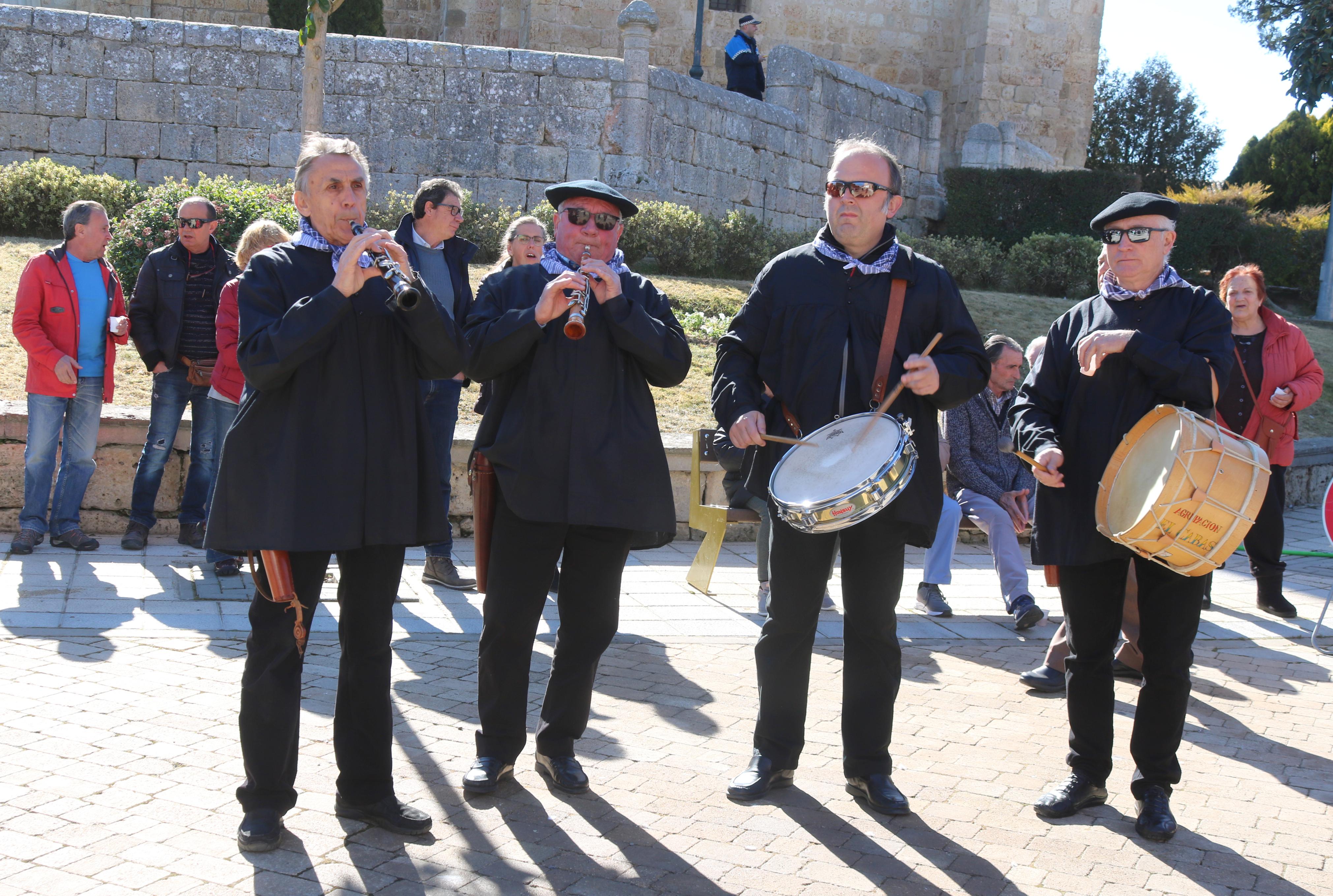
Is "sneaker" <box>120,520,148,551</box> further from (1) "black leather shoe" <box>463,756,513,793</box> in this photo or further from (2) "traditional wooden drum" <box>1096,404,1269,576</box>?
(2) "traditional wooden drum" <box>1096,404,1269,576</box>

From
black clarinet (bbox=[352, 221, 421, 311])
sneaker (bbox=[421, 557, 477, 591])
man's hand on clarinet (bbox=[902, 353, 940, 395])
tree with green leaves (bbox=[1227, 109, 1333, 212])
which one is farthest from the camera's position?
tree with green leaves (bbox=[1227, 109, 1333, 212])

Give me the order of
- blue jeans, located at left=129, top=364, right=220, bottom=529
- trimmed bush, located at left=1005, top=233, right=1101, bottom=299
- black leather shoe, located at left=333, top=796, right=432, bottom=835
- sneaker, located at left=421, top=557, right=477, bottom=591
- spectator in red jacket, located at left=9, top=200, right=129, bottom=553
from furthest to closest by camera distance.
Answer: trimmed bush, located at left=1005, top=233, right=1101, bottom=299, blue jeans, located at left=129, top=364, right=220, bottom=529, spectator in red jacket, located at left=9, top=200, right=129, bottom=553, sneaker, located at left=421, top=557, right=477, bottom=591, black leather shoe, located at left=333, top=796, right=432, bottom=835

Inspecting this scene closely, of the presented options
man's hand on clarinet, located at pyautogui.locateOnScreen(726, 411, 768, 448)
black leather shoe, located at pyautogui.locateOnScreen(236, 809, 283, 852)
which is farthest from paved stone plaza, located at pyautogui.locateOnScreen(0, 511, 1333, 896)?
man's hand on clarinet, located at pyautogui.locateOnScreen(726, 411, 768, 448)

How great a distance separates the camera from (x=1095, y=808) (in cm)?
390

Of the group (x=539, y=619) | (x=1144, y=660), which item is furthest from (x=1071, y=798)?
(x=539, y=619)

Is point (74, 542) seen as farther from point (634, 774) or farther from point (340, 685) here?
point (634, 774)

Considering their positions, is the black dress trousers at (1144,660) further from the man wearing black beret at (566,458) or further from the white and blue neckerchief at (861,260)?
the man wearing black beret at (566,458)

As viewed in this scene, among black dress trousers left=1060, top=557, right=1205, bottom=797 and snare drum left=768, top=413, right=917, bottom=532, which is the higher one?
snare drum left=768, top=413, right=917, bottom=532

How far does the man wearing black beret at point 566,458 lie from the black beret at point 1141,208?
139 cm

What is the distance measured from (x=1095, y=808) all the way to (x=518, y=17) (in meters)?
20.1

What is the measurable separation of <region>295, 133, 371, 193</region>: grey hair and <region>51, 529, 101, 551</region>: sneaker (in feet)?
13.4

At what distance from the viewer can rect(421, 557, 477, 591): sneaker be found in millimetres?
6398

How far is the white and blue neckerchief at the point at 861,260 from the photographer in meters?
3.86

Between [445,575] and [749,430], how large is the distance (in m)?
3.07
